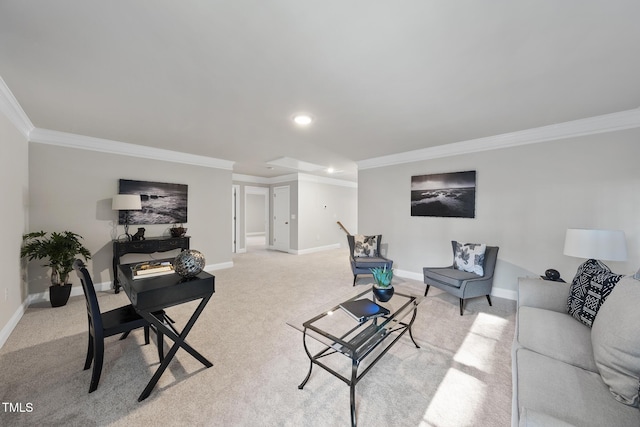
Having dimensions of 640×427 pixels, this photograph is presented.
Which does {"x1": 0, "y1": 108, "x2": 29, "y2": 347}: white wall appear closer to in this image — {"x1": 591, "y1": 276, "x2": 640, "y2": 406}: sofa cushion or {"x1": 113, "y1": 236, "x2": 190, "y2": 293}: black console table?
{"x1": 113, "y1": 236, "x2": 190, "y2": 293}: black console table

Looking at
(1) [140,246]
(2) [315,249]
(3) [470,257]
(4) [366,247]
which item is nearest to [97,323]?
(1) [140,246]

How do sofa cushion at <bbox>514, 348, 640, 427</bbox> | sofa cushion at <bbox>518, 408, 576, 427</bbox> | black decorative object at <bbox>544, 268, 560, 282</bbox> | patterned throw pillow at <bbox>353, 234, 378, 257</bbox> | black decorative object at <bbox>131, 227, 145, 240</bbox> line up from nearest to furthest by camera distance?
sofa cushion at <bbox>518, 408, 576, 427</bbox>, sofa cushion at <bbox>514, 348, 640, 427</bbox>, black decorative object at <bbox>544, 268, 560, 282</bbox>, black decorative object at <bbox>131, 227, 145, 240</bbox>, patterned throw pillow at <bbox>353, 234, 378, 257</bbox>

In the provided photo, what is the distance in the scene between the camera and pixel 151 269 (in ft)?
6.27

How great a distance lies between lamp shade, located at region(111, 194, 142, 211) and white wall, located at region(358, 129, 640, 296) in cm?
432

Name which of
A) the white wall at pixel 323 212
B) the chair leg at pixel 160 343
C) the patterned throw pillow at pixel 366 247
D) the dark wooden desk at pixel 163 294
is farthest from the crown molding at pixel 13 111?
→ the white wall at pixel 323 212

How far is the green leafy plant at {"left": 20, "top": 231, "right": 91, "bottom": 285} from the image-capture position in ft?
9.71

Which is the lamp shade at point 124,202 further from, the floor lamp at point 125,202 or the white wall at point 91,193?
the white wall at point 91,193

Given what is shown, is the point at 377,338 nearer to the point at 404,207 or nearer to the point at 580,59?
the point at 580,59

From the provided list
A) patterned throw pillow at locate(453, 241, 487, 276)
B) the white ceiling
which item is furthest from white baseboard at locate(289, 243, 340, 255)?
Result: the white ceiling

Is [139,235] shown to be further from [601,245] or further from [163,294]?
[601,245]

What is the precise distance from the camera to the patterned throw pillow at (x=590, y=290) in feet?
5.20

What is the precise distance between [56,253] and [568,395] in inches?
186

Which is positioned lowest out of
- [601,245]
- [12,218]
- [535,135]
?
[601,245]

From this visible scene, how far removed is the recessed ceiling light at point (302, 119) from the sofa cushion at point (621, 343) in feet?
8.81
